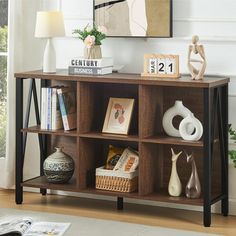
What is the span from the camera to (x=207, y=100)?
13.0 feet

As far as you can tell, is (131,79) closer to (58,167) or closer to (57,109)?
(57,109)

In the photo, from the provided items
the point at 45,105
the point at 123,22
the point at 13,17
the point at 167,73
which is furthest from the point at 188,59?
the point at 13,17

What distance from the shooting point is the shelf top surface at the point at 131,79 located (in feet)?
13.1

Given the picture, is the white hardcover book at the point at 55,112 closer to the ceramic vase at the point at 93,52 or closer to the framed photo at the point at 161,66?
the ceramic vase at the point at 93,52

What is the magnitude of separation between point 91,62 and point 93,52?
77mm

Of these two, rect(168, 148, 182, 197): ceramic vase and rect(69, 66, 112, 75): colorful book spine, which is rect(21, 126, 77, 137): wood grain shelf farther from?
rect(168, 148, 182, 197): ceramic vase

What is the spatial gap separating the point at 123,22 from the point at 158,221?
4.03ft

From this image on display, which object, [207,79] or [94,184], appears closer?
[207,79]

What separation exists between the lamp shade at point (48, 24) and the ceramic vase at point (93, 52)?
0.70 ft

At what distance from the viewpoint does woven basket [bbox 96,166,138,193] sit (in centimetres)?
429

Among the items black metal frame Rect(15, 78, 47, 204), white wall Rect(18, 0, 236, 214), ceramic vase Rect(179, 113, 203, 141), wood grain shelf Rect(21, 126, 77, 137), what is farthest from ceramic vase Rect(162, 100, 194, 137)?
black metal frame Rect(15, 78, 47, 204)

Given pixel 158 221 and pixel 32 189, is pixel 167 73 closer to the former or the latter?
pixel 158 221

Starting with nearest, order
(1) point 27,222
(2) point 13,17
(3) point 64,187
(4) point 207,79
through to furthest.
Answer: (1) point 27,222, (4) point 207,79, (3) point 64,187, (2) point 13,17

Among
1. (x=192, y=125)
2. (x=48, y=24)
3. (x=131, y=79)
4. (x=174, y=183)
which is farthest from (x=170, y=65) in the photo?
(x=48, y=24)
